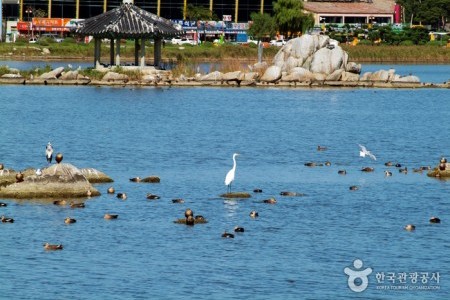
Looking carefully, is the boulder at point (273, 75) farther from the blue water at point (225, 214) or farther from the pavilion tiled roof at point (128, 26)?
the blue water at point (225, 214)

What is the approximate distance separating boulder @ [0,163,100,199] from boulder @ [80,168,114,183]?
2850 mm

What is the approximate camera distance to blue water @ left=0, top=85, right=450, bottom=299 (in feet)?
109

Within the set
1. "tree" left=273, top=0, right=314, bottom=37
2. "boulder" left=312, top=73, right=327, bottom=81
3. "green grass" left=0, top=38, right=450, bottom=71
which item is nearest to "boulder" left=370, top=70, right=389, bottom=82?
"boulder" left=312, top=73, right=327, bottom=81

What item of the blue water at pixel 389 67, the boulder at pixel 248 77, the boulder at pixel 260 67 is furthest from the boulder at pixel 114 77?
the blue water at pixel 389 67

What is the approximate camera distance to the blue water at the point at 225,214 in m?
33.3

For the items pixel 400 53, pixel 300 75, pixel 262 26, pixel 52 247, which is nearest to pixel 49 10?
pixel 262 26

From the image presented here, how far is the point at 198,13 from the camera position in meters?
178

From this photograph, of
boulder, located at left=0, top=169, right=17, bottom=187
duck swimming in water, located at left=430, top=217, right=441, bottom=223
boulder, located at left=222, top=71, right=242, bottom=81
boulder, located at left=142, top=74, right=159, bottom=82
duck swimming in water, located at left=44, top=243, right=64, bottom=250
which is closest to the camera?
duck swimming in water, located at left=44, top=243, right=64, bottom=250

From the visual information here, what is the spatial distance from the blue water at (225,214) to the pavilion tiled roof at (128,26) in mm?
21432

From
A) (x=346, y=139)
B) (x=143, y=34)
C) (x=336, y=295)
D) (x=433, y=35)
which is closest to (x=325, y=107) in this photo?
(x=143, y=34)

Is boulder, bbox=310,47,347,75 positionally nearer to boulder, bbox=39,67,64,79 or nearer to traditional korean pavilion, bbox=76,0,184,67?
traditional korean pavilion, bbox=76,0,184,67

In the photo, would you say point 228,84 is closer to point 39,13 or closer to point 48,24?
point 39,13

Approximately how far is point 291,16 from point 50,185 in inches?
5309

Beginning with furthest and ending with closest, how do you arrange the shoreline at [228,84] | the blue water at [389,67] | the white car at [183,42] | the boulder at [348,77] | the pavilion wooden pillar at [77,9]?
the pavilion wooden pillar at [77,9]
the white car at [183,42]
the blue water at [389,67]
the boulder at [348,77]
the shoreline at [228,84]
